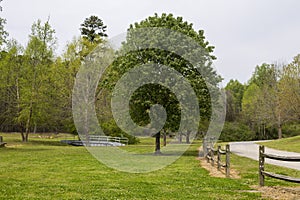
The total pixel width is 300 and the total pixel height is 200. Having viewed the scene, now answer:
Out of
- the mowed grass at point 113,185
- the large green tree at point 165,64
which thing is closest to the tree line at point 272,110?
the large green tree at point 165,64

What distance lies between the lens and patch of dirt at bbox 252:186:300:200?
Result: 8969mm

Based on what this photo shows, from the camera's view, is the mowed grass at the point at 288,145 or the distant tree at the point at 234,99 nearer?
the mowed grass at the point at 288,145

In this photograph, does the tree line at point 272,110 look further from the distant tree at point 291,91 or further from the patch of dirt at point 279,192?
the patch of dirt at point 279,192

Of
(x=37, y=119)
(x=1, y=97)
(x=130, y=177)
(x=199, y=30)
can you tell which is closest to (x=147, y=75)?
(x=199, y=30)

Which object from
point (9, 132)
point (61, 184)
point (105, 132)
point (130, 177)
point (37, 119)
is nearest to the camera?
point (61, 184)

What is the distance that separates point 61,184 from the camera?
11.3m

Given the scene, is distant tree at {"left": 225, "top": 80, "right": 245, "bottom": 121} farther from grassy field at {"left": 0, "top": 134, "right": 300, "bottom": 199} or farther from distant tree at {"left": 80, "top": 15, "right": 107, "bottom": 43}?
grassy field at {"left": 0, "top": 134, "right": 300, "bottom": 199}

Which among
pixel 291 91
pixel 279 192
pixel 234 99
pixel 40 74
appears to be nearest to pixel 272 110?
pixel 291 91

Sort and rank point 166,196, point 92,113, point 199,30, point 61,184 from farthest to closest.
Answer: point 92,113 < point 199,30 < point 61,184 < point 166,196

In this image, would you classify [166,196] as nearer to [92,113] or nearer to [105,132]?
[92,113]

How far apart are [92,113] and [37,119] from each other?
6.98 meters

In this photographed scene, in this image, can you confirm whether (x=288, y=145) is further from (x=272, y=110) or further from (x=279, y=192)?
(x=279, y=192)

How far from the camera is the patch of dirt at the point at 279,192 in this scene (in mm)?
8969


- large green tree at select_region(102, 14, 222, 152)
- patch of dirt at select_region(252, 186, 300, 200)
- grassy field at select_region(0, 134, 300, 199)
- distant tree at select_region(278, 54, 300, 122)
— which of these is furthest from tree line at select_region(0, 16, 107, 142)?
patch of dirt at select_region(252, 186, 300, 200)
